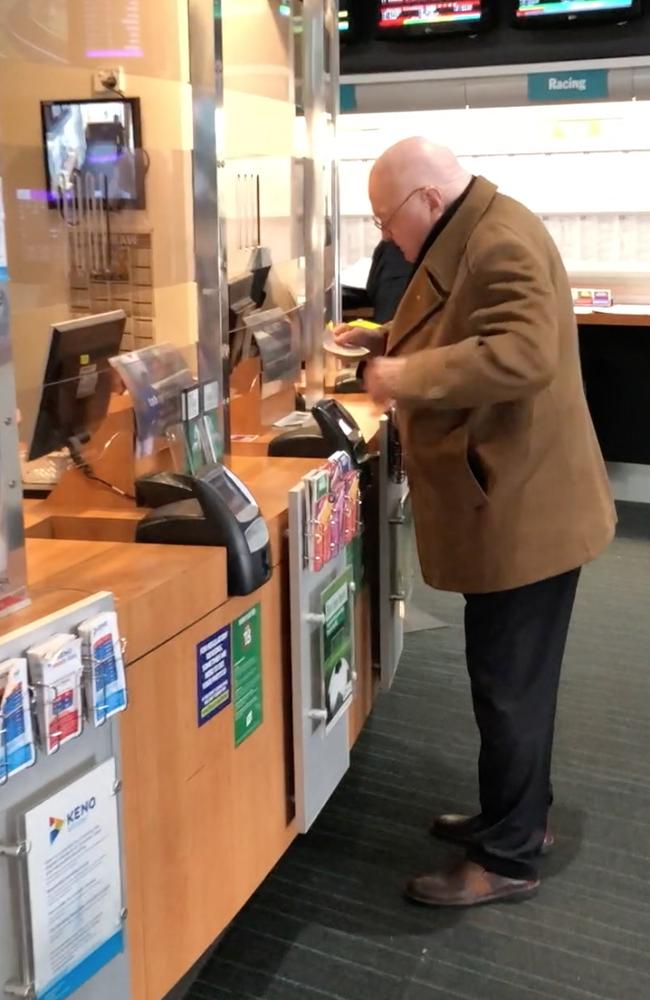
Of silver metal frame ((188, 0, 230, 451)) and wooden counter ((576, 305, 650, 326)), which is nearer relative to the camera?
silver metal frame ((188, 0, 230, 451))

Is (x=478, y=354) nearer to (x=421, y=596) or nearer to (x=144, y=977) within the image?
(x=144, y=977)

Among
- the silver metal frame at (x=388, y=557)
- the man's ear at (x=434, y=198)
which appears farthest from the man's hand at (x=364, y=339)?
the man's ear at (x=434, y=198)

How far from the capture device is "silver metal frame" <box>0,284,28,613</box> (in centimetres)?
158

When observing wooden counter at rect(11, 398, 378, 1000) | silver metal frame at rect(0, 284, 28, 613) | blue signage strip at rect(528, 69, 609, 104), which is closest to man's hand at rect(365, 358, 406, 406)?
wooden counter at rect(11, 398, 378, 1000)

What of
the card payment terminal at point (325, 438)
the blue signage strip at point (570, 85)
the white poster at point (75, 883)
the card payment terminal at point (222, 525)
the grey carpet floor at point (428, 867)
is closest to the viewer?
the white poster at point (75, 883)

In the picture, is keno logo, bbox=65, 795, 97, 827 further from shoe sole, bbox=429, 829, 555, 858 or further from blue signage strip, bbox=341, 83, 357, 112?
blue signage strip, bbox=341, 83, 357, 112

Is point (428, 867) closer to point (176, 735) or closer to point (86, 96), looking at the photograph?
point (176, 735)

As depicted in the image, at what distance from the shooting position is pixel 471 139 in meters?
6.27

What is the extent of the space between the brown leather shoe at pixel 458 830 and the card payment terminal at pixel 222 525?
112 cm

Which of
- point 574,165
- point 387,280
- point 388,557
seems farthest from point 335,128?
point 574,165

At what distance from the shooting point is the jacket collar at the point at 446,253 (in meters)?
2.33

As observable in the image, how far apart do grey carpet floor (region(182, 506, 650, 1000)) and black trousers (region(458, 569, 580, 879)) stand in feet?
0.48

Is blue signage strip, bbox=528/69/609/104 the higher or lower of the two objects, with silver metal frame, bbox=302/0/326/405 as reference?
higher

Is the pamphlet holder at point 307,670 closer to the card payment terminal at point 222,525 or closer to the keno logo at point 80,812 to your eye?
the card payment terminal at point 222,525
